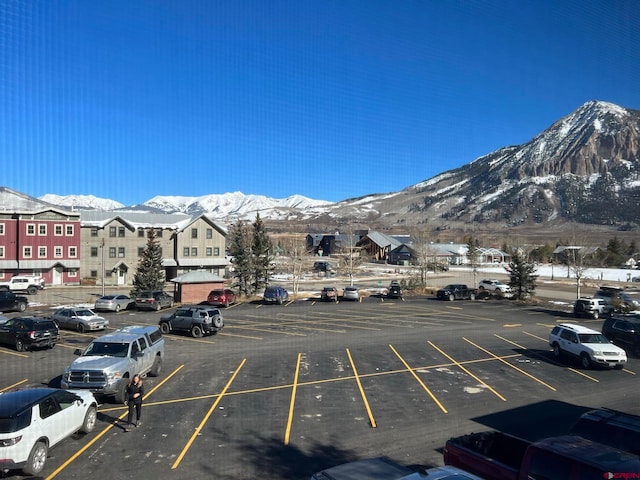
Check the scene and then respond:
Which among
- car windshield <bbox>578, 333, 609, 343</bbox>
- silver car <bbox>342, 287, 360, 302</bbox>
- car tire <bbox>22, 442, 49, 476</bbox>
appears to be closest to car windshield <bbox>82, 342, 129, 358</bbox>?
car tire <bbox>22, 442, 49, 476</bbox>

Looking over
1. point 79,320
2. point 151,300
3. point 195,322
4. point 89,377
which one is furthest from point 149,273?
point 89,377

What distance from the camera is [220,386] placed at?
15.4 m

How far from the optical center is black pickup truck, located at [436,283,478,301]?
43688mm

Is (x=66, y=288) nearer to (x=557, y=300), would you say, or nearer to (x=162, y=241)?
(x=162, y=241)

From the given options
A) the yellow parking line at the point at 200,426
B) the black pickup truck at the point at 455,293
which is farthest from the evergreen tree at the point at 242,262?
the yellow parking line at the point at 200,426

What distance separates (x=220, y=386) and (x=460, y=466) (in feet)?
30.4

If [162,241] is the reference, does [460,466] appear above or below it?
below

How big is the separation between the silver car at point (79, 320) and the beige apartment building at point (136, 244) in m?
31.4

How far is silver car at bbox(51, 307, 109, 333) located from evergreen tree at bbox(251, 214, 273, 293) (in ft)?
68.8

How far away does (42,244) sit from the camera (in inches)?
2111

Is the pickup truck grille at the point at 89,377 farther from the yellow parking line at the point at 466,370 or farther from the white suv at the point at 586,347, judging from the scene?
the white suv at the point at 586,347

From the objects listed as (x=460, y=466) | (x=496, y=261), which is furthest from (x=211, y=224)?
(x=496, y=261)

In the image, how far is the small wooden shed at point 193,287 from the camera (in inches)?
1508

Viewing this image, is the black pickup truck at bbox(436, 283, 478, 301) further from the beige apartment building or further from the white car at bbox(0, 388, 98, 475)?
the white car at bbox(0, 388, 98, 475)
